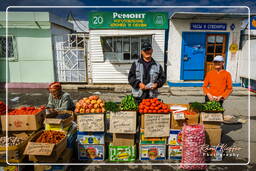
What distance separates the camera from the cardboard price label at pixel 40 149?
9.10 ft

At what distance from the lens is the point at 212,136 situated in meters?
3.48

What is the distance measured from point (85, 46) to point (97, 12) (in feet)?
6.95

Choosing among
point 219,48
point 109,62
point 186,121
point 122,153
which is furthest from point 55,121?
point 219,48

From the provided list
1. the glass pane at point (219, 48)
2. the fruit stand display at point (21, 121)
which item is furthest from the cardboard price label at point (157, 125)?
the glass pane at point (219, 48)

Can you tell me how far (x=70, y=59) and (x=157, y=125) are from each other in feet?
28.3

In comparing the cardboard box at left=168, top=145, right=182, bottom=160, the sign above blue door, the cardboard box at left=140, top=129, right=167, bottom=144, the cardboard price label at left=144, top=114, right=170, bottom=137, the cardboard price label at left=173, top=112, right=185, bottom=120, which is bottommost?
the cardboard box at left=168, top=145, right=182, bottom=160

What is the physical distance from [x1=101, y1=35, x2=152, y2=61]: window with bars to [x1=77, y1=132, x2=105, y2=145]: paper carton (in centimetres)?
732

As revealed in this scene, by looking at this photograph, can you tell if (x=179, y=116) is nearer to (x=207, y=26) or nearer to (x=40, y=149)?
(x=40, y=149)

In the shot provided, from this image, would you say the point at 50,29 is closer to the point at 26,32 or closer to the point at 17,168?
the point at 26,32

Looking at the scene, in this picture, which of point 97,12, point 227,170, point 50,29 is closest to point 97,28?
point 97,12

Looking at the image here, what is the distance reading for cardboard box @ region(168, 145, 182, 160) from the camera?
3555mm

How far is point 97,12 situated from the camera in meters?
9.67

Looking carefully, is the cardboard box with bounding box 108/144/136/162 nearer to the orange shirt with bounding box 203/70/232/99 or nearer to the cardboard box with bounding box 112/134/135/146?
the cardboard box with bounding box 112/134/135/146

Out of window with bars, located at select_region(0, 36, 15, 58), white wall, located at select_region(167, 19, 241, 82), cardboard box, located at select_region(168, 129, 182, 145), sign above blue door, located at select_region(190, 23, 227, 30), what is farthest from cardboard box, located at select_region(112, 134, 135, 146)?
window with bars, located at select_region(0, 36, 15, 58)
